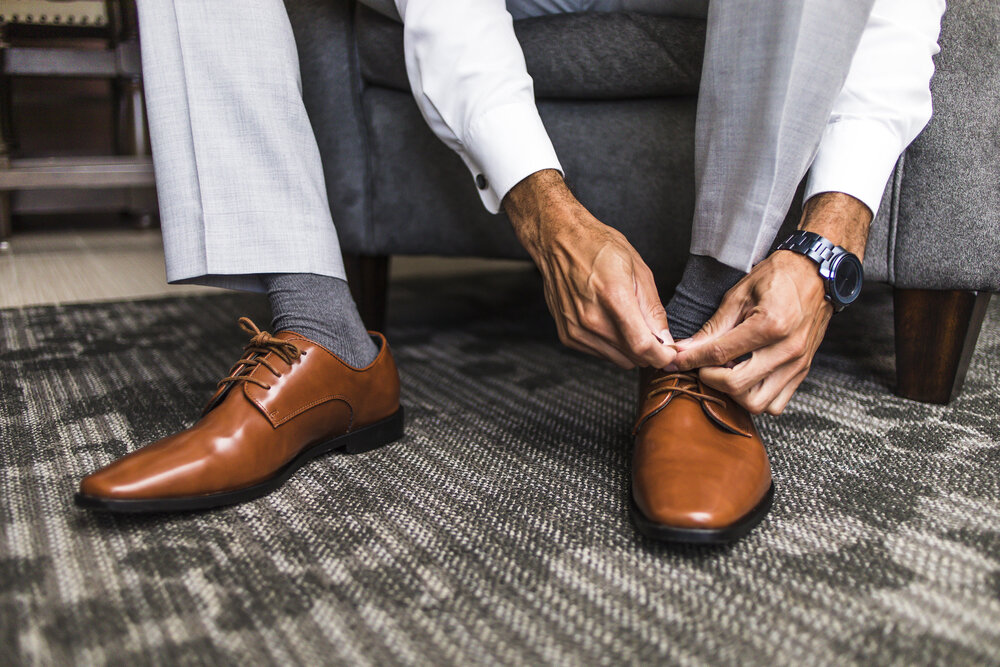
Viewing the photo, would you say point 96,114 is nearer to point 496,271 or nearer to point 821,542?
point 496,271

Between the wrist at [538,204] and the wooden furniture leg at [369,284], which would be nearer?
the wrist at [538,204]

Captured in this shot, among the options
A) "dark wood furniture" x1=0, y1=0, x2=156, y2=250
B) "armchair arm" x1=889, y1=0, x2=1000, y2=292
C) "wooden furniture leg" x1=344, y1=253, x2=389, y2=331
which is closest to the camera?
"armchair arm" x1=889, y1=0, x2=1000, y2=292

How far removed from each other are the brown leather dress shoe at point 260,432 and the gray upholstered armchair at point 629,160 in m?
0.34

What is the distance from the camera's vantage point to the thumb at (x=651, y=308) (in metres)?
0.59

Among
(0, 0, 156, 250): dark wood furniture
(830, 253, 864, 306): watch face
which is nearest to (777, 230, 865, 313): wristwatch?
(830, 253, 864, 306): watch face

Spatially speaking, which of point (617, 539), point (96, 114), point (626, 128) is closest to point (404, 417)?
point (617, 539)

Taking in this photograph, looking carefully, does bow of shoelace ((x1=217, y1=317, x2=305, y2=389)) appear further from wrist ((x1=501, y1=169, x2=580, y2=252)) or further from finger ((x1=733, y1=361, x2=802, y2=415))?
finger ((x1=733, y1=361, x2=802, y2=415))

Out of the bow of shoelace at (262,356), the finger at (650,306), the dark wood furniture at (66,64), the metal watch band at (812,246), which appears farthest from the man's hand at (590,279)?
the dark wood furniture at (66,64)

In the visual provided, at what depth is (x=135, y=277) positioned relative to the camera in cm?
161

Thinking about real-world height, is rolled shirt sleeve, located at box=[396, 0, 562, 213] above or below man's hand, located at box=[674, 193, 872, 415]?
above

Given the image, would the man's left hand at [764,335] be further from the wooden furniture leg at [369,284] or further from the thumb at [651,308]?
the wooden furniture leg at [369,284]

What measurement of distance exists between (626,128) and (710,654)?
2.04 ft

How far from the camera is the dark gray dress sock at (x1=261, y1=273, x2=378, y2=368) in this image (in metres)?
0.66

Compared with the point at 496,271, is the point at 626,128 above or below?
above
